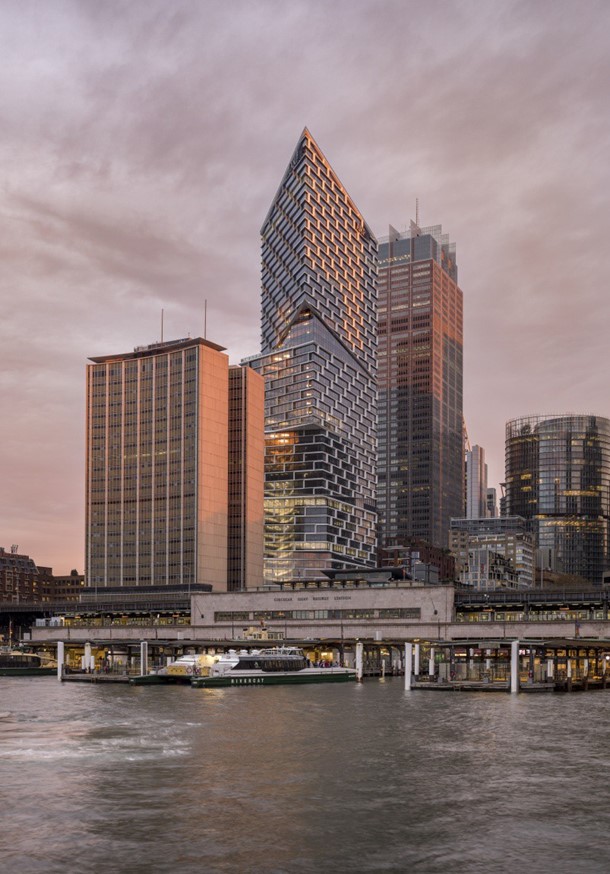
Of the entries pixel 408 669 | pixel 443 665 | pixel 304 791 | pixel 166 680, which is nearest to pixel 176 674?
pixel 166 680

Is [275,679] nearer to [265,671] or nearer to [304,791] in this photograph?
[265,671]

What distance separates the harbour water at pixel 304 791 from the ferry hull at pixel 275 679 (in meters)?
37.2

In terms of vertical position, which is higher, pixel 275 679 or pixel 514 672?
pixel 514 672

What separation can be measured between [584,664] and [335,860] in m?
165

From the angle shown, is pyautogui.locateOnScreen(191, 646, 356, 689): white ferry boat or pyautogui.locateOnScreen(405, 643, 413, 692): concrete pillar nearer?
pyautogui.locateOnScreen(405, 643, 413, 692): concrete pillar

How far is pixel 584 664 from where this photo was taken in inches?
7594

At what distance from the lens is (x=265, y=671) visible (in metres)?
142

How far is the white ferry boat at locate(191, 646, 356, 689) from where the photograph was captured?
137 m

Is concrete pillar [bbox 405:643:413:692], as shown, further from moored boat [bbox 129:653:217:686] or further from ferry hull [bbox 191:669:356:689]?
moored boat [bbox 129:653:217:686]

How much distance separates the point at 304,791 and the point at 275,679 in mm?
87244

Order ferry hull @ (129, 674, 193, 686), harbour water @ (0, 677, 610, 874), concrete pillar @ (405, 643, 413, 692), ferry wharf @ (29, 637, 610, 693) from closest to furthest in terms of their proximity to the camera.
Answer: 1. harbour water @ (0, 677, 610, 874)
2. concrete pillar @ (405, 643, 413, 692)
3. ferry wharf @ (29, 637, 610, 693)
4. ferry hull @ (129, 674, 193, 686)

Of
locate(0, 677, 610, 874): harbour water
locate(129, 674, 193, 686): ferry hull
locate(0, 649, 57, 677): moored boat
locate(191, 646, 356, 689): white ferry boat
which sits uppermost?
locate(0, 677, 610, 874): harbour water

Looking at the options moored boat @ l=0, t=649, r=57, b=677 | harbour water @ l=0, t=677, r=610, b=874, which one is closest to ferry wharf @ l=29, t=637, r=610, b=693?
moored boat @ l=0, t=649, r=57, b=677

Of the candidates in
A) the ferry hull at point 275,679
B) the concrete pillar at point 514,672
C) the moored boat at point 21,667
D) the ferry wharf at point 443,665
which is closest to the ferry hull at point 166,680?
the ferry wharf at point 443,665
